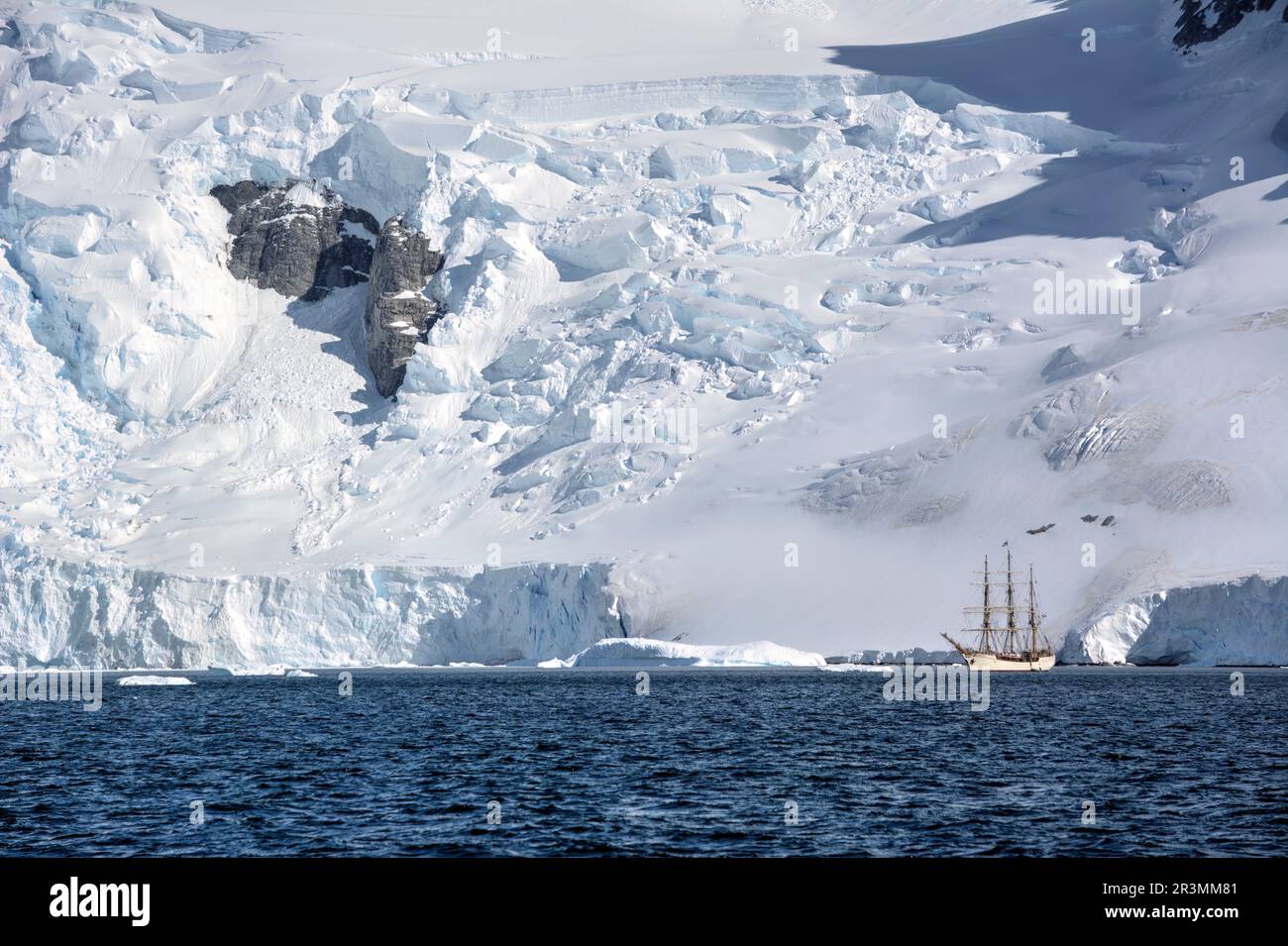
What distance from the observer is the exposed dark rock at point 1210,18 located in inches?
6491

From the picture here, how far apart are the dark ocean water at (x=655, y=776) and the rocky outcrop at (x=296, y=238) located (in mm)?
90635

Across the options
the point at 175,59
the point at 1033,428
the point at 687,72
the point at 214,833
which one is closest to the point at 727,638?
the point at 1033,428

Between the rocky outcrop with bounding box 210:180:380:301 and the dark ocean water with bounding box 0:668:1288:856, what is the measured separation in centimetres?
9063

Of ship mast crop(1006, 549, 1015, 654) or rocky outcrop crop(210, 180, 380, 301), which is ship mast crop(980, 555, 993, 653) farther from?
rocky outcrop crop(210, 180, 380, 301)

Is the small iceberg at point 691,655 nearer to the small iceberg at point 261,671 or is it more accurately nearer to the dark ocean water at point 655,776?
the small iceberg at point 261,671

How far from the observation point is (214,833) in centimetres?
2766

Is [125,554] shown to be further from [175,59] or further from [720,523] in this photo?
[175,59]

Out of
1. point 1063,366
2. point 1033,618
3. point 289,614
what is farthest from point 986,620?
point 289,614

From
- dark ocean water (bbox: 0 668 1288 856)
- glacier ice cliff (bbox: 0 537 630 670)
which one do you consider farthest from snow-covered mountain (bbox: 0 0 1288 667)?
dark ocean water (bbox: 0 668 1288 856)

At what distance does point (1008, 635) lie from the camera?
93.4 meters

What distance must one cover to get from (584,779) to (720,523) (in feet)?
242

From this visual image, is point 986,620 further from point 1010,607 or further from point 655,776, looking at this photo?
point 655,776

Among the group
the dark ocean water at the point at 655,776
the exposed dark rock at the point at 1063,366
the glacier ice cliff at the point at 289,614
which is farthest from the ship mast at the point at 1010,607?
the glacier ice cliff at the point at 289,614

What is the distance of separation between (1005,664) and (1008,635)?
3851mm
